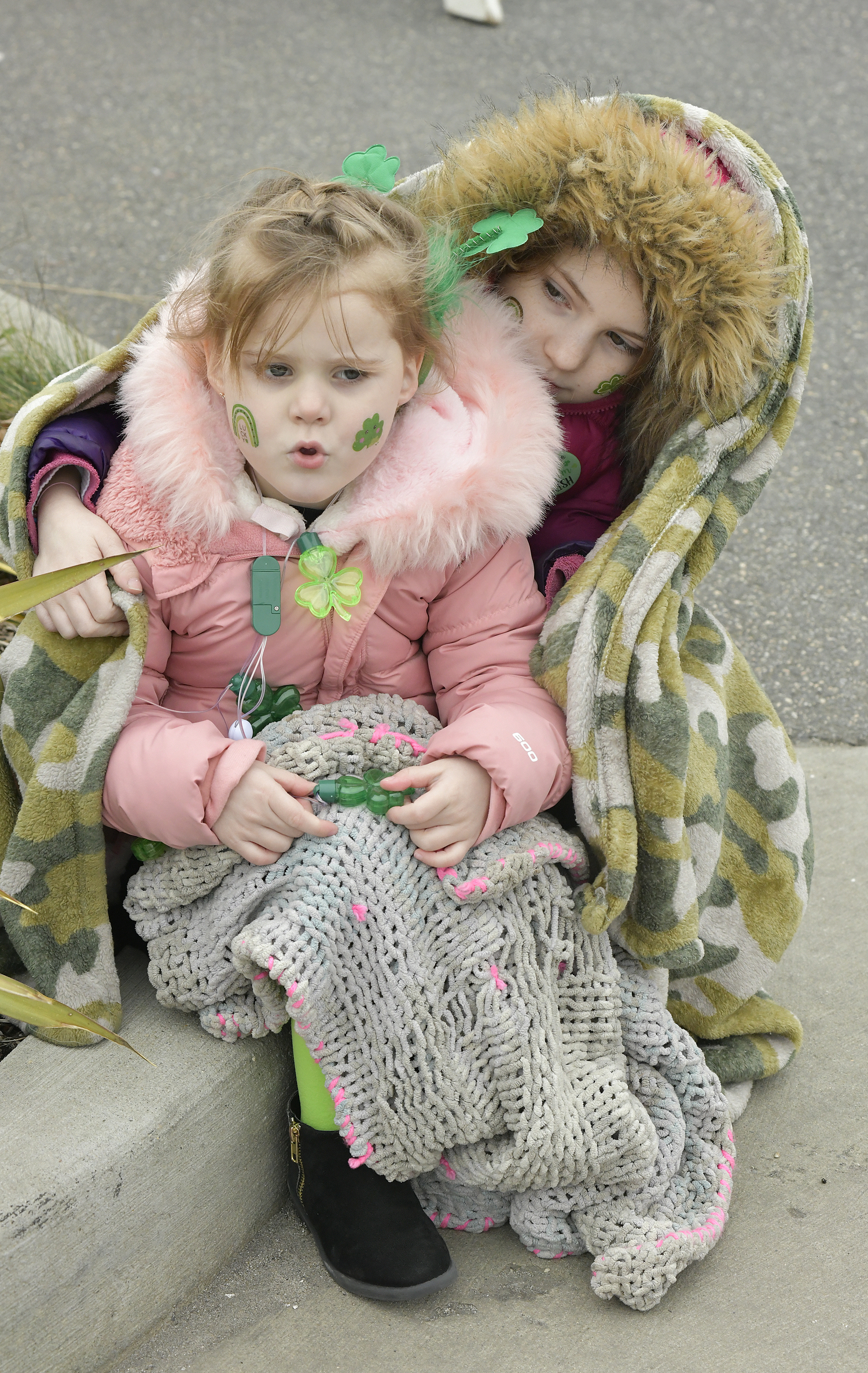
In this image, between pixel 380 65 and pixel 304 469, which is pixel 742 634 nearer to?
pixel 304 469

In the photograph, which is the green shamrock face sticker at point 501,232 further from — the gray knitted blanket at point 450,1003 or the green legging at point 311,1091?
the green legging at point 311,1091

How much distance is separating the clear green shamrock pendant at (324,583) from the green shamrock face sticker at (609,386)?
540 mm

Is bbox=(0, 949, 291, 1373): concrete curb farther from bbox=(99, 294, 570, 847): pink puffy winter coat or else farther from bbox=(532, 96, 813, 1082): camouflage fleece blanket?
bbox=(532, 96, 813, 1082): camouflage fleece blanket

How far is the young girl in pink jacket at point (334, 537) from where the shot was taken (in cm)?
176

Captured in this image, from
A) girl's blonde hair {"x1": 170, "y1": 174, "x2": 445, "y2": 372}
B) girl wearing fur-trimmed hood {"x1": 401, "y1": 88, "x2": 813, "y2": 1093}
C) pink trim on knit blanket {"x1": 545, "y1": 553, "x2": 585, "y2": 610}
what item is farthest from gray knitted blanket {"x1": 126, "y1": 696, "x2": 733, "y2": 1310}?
girl's blonde hair {"x1": 170, "y1": 174, "x2": 445, "y2": 372}

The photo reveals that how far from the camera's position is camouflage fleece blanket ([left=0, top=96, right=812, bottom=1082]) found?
184cm

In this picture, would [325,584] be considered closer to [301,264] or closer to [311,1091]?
[301,264]

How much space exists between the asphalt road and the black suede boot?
1607mm

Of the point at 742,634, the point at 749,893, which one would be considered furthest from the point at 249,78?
the point at 749,893

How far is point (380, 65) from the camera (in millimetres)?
5773

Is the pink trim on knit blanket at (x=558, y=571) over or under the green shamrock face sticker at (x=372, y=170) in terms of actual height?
under

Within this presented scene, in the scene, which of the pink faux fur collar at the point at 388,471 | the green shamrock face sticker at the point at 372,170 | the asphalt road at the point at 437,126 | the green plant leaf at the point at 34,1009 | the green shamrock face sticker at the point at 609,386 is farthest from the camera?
the asphalt road at the point at 437,126

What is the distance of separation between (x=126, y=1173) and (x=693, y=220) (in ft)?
5.16

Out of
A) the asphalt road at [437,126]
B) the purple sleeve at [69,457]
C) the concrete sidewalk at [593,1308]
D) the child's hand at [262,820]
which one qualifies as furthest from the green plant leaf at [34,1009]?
the asphalt road at [437,126]
